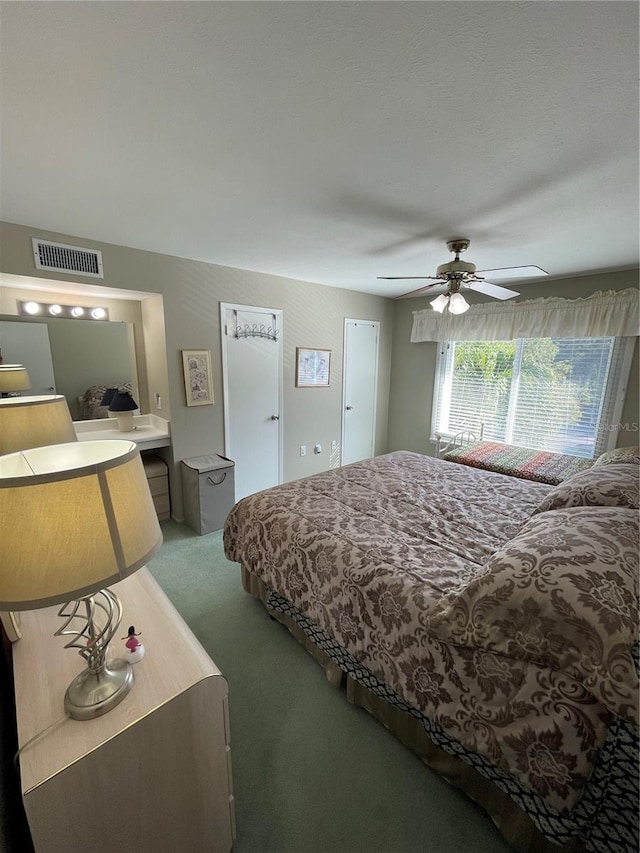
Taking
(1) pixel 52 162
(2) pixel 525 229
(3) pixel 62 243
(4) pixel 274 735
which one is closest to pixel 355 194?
(2) pixel 525 229

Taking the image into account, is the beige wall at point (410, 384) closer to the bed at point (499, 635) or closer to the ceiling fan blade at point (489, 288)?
the ceiling fan blade at point (489, 288)

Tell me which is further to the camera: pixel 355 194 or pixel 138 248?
pixel 138 248

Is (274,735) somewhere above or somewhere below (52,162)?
below

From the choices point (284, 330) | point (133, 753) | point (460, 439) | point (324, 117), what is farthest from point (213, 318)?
point (460, 439)

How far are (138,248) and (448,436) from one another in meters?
3.77

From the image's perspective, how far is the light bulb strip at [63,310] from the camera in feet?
8.71

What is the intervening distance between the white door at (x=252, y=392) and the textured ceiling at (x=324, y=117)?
1.21 meters

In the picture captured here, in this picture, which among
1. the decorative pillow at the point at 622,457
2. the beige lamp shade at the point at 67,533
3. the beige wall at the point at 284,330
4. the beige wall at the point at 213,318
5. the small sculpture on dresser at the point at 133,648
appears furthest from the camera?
the beige wall at the point at 284,330

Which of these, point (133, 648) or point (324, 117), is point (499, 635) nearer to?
point (133, 648)

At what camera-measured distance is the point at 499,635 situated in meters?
1.02

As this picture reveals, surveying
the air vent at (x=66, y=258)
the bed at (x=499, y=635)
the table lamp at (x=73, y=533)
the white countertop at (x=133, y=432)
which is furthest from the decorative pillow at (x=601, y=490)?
the air vent at (x=66, y=258)

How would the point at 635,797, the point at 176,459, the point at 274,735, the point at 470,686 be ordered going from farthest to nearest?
the point at 176,459 < the point at 274,735 < the point at 470,686 < the point at 635,797

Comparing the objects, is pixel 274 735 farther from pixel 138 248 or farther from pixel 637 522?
pixel 138 248

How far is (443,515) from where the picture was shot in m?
1.97
